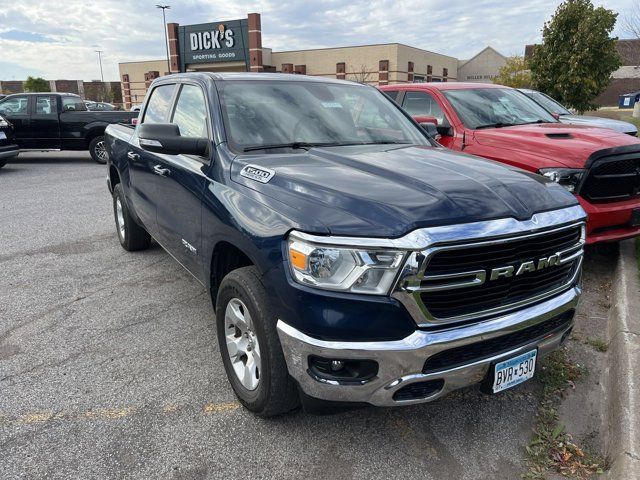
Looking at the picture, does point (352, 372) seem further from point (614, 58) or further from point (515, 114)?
point (614, 58)

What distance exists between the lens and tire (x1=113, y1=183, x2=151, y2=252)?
559 cm

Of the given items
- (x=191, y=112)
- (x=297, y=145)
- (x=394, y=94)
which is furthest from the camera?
(x=394, y=94)

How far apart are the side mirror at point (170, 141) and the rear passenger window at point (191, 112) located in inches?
7.8

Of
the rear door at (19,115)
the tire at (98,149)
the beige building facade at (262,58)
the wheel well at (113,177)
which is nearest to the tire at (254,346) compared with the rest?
the wheel well at (113,177)

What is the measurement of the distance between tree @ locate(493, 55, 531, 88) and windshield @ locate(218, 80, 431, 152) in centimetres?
3220

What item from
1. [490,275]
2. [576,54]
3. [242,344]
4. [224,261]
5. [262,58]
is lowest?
[242,344]

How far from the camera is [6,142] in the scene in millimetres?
12227

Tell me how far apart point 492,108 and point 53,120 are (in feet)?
39.9

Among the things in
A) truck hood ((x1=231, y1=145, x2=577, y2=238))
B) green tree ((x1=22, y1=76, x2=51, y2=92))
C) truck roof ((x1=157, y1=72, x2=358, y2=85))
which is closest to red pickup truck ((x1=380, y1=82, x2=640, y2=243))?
truck roof ((x1=157, y1=72, x2=358, y2=85))

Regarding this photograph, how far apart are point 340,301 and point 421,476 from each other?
1052 millimetres

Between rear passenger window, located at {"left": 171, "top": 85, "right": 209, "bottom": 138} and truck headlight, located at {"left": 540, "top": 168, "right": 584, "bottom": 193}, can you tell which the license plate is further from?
truck headlight, located at {"left": 540, "top": 168, "right": 584, "bottom": 193}

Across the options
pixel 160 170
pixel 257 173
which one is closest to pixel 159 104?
pixel 160 170

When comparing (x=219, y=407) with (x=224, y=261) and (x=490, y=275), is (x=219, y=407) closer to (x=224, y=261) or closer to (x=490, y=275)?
(x=224, y=261)

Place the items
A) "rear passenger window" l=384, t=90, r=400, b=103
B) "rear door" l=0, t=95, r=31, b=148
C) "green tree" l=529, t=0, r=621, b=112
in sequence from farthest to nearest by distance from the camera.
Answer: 1. "green tree" l=529, t=0, r=621, b=112
2. "rear door" l=0, t=95, r=31, b=148
3. "rear passenger window" l=384, t=90, r=400, b=103
